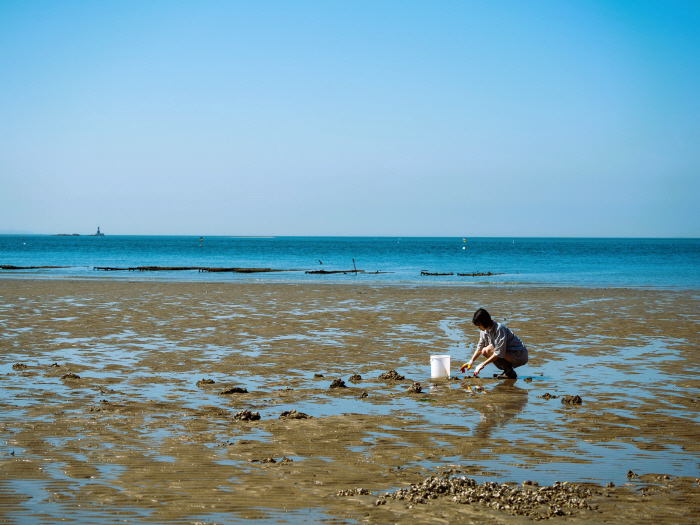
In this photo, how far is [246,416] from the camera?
7.98 m

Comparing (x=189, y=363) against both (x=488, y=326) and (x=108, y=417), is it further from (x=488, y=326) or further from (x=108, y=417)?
(x=488, y=326)

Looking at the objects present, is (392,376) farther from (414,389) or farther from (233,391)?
(233,391)

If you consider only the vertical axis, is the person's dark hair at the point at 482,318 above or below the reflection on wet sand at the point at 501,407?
above

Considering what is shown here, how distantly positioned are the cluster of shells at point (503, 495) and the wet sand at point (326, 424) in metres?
0.04

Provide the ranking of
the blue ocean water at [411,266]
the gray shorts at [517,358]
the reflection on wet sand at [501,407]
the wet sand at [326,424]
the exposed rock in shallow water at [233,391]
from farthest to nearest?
the blue ocean water at [411,266] → the gray shorts at [517,358] → the exposed rock in shallow water at [233,391] → the reflection on wet sand at [501,407] → the wet sand at [326,424]

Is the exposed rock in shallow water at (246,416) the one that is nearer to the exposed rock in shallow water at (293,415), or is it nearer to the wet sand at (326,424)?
the wet sand at (326,424)

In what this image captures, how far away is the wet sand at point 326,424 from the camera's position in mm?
5379

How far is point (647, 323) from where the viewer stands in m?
18.9

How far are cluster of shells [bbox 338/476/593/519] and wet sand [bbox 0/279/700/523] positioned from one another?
4 cm

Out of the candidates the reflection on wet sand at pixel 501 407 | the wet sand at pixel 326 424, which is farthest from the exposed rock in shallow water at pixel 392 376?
the reflection on wet sand at pixel 501 407

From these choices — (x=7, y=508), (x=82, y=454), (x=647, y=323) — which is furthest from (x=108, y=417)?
(x=647, y=323)

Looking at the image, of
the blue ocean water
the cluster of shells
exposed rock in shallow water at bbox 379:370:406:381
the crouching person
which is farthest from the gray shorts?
the blue ocean water

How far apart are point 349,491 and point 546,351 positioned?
9393 millimetres

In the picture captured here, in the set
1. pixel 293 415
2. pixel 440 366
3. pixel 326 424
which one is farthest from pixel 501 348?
pixel 293 415
